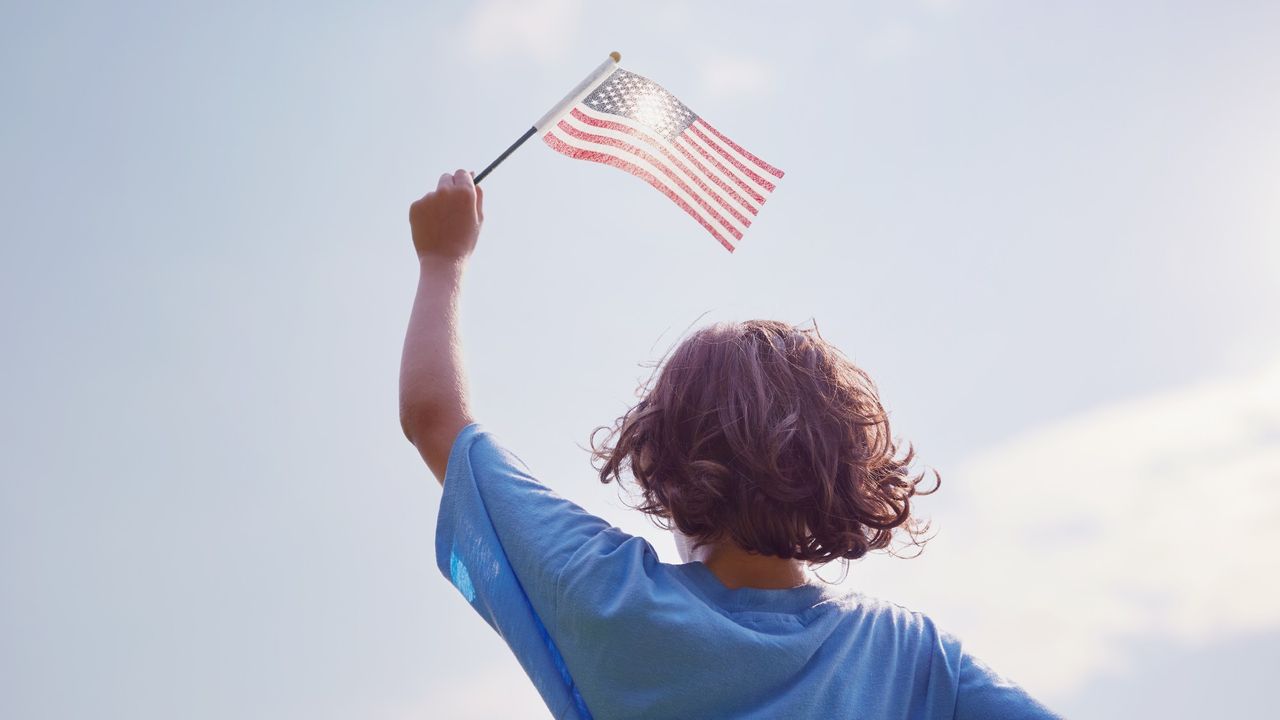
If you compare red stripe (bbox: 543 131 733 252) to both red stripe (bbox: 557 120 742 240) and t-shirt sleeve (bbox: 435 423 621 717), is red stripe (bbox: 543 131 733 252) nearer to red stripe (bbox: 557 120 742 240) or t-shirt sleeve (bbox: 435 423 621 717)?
red stripe (bbox: 557 120 742 240)

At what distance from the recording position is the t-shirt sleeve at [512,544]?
2830 millimetres

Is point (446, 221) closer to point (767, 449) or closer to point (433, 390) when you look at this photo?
point (433, 390)

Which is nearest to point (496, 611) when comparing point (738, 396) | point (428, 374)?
point (428, 374)

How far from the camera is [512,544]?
292 centimetres

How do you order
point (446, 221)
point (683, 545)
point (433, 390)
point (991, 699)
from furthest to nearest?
point (446, 221), point (683, 545), point (433, 390), point (991, 699)

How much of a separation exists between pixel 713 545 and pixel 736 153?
4019 mm

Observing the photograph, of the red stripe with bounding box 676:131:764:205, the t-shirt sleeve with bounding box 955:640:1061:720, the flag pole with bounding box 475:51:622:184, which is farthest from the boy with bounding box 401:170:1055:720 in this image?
the red stripe with bounding box 676:131:764:205

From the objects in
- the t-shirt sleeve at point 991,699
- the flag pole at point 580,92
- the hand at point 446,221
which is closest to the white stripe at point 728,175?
the flag pole at point 580,92

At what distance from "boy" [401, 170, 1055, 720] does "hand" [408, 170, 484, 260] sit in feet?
0.33

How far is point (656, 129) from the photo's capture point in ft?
22.4

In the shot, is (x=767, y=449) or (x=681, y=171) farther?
(x=681, y=171)

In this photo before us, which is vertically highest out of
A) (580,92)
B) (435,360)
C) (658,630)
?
(580,92)

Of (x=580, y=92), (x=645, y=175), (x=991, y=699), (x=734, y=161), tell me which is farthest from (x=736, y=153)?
(x=991, y=699)

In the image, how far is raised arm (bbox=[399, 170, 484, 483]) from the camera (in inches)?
126
